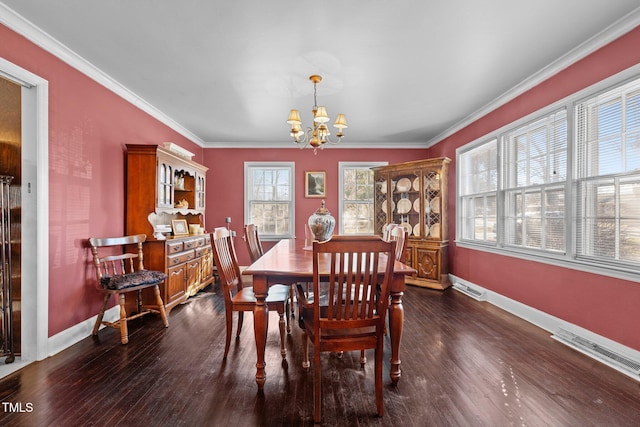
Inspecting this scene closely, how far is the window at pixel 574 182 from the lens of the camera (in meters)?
2.38

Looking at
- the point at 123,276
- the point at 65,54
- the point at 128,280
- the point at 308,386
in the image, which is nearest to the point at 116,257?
the point at 123,276

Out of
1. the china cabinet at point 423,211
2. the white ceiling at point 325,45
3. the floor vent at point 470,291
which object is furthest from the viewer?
the china cabinet at point 423,211

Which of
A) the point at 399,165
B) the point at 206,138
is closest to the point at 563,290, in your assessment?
the point at 399,165

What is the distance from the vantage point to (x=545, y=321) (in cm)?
307

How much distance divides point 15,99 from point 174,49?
1.33 metres

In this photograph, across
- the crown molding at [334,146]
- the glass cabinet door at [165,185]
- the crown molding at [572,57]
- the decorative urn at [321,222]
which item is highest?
the crown molding at [572,57]

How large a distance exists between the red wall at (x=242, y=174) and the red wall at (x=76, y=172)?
8.17ft

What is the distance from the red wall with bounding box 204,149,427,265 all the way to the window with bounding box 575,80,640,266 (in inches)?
143

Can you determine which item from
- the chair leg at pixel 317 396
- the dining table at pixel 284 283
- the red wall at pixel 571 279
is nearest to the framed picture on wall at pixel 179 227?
the dining table at pixel 284 283

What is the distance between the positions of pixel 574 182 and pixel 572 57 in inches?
44.9

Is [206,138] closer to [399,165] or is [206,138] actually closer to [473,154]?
[399,165]

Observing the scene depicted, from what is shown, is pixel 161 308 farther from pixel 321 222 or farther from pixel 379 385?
pixel 379 385

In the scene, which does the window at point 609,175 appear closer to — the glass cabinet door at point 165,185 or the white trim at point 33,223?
the glass cabinet door at point 165,185

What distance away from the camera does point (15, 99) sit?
8.07 ft
